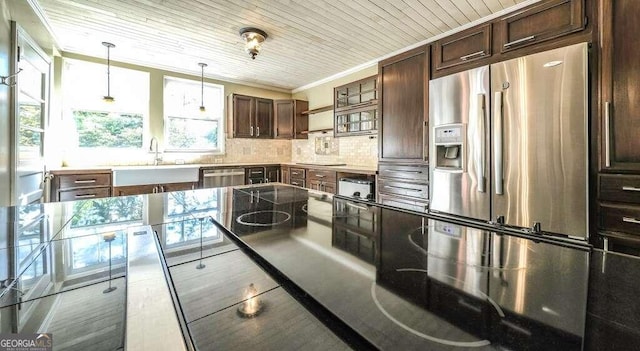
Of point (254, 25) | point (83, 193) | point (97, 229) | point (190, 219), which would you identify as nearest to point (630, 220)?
point (190, 219)

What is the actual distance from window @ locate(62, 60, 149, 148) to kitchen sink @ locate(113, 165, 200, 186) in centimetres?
61

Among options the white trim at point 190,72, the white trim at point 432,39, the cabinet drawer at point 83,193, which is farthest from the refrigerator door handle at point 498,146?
the cabinet drawer at point 83,193

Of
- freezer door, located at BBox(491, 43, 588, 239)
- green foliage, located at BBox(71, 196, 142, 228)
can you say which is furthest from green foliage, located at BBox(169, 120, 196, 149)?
freezer door, located at BBox(491, 43, 588, 239)

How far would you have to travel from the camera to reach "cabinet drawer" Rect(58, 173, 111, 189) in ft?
9.98

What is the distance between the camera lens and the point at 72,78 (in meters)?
3.54

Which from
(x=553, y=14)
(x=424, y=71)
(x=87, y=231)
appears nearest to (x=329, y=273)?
(x=87, y=231)

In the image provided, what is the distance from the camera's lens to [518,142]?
6.59 ft

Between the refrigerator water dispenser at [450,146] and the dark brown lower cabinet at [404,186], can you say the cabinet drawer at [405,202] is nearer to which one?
the dark brown lower cabinet at [404,186]

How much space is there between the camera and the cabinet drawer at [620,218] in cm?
155

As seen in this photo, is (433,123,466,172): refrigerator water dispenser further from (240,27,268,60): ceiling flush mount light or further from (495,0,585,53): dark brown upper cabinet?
(240,27,268,60): ceiling flush mount light

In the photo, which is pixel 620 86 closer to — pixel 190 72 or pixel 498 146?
pixel 498 146

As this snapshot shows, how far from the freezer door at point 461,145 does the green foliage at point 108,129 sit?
395 centimetres

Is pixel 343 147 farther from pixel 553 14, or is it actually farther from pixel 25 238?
pixel 25 238

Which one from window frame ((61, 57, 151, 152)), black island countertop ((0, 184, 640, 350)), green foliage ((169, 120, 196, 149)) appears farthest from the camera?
green foliage ((169, 120, 196, 149))
